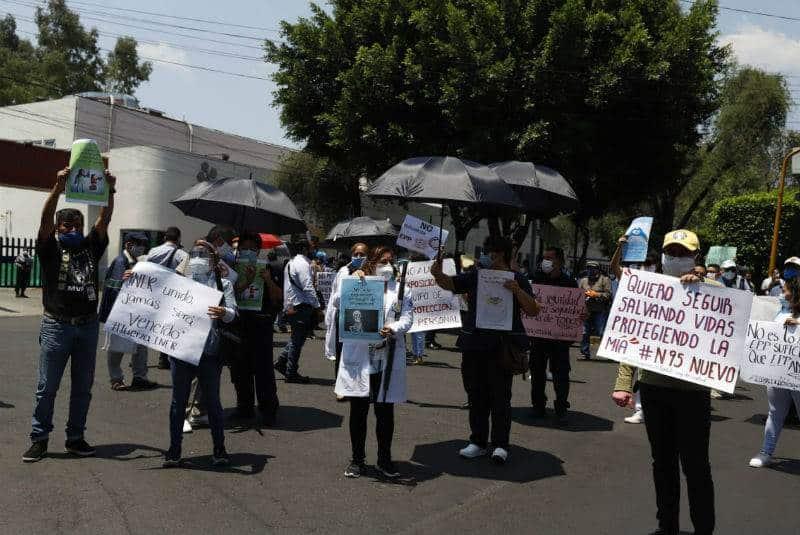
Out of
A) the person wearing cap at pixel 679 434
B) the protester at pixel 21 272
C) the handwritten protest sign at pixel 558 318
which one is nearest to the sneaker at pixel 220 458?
the person wearing cap at pixel 679 434

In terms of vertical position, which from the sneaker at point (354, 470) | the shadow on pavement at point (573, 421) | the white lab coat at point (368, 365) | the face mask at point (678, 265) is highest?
the face mask at point (678, 265)

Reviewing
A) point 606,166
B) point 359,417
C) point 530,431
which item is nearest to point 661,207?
point 606,166

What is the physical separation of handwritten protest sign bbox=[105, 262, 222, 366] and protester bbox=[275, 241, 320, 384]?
4429mm

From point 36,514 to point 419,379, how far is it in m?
7.13

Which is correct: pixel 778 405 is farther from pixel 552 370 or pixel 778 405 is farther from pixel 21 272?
pixel 21 272

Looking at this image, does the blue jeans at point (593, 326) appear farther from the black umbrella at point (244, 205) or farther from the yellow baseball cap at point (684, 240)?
the yellow baseball cap at point (684, 240)

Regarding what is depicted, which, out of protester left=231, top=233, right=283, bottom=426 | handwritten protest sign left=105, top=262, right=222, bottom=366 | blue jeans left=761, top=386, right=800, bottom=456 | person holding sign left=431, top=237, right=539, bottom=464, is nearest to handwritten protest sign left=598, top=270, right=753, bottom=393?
person holding sign left=431, top=237, right=539, bottom=464

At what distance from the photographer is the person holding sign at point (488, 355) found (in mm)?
6945

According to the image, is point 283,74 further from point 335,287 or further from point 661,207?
point 661,207

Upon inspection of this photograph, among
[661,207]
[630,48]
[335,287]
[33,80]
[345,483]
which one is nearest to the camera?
[345,483]

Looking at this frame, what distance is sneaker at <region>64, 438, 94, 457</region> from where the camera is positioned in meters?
6.46

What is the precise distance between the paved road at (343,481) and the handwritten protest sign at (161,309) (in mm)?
1029

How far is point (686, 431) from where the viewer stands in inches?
191

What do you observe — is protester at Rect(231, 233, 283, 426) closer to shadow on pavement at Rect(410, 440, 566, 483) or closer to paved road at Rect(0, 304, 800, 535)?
paved road at Rect(0, 304, 800, 535)
